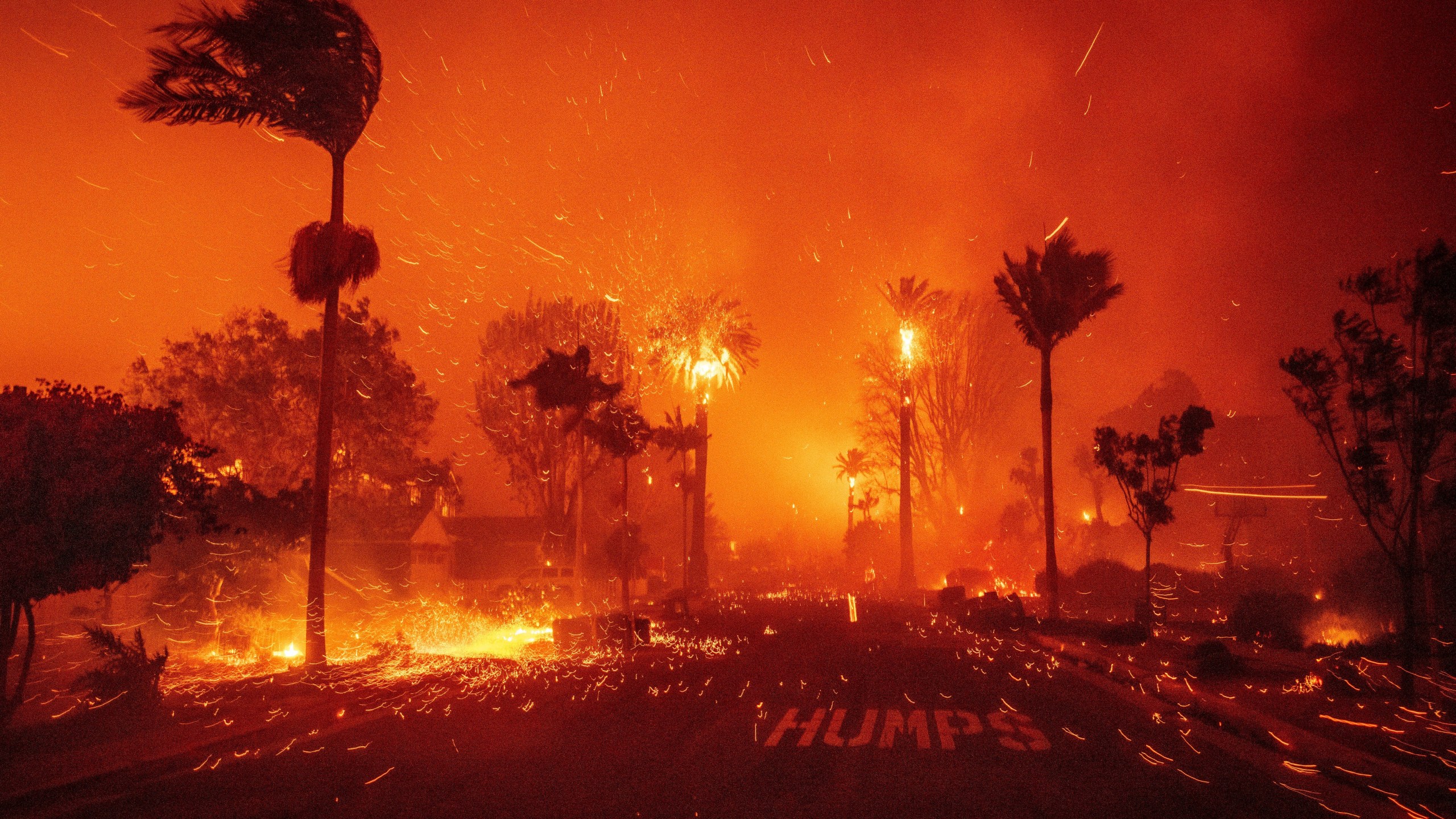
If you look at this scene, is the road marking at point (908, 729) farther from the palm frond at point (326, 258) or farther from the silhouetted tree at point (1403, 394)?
the palm frond at point (326, 258)

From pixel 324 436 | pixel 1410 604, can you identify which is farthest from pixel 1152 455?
pixel 324 436

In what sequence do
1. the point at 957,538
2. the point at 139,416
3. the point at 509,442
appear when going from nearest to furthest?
the point at 139,416 → the point at 509,442 → the point at 957,538

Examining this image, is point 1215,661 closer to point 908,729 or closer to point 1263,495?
point 908,729

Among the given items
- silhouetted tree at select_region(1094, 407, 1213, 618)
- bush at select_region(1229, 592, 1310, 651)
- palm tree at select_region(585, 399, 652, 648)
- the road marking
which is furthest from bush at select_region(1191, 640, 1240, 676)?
palm tree at select_region(585, 399, 652, 648)

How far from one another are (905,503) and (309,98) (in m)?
38.3

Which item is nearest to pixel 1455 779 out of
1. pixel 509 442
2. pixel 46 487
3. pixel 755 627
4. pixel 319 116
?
pixel 46 487

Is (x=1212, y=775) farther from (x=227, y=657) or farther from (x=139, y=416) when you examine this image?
(x=227, y=657)

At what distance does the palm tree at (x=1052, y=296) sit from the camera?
29.9 metres

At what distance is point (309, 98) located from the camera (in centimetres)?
1680

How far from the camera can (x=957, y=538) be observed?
6006cm

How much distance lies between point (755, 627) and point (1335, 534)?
25333mm

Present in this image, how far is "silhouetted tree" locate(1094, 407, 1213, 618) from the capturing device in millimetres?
23766

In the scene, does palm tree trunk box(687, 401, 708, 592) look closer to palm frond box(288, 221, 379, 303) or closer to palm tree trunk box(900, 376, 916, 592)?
palm tree trunk box(900, 376, 916, 592)

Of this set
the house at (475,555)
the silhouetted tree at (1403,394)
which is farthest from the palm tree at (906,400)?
the silhouetted tree at (1403,394)
